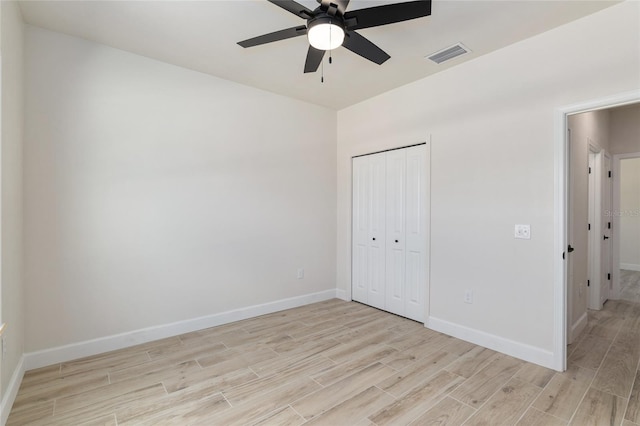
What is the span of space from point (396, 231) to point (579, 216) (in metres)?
2.01

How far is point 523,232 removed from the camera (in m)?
2.69

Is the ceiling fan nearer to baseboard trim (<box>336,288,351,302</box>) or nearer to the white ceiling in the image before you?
the white ceiling

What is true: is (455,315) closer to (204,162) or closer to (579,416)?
(579,416)

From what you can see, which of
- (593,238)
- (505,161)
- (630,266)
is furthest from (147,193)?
(630,266)

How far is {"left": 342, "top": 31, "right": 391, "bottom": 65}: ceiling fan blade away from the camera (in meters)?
1.91

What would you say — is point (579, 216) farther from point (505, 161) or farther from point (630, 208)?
point (630, 208)

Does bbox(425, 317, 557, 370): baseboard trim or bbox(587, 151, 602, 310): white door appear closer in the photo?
bbox(425, 317, 557, 370): baseboard trim

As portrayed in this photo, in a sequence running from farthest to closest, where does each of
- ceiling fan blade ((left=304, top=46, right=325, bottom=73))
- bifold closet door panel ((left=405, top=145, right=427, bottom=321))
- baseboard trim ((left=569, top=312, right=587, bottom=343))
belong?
1. bifold closet door panel ((left=405, top=145, right=427, bottom=321))
2. baseboard trim ((left=569, top=312, right=587, bottom=343))
3. ceiling fan blade ((left=304, top=46, right=325, bottom=73))

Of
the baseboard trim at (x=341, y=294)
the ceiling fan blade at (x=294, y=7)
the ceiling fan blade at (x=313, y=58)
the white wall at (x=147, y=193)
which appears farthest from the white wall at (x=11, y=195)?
the baseboard trim at (x=341, y=294)

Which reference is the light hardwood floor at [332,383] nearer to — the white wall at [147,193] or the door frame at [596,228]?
the white wall at [147,193]

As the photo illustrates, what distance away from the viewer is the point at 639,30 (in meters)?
2.14

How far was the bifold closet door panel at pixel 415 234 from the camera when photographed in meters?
3.49

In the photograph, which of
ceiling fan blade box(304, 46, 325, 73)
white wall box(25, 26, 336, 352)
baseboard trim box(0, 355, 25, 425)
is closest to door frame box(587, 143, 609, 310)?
white wall box(25, 26, 336, 352)

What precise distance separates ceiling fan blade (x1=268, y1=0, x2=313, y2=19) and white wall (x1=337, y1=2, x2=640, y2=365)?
210 centimetres
